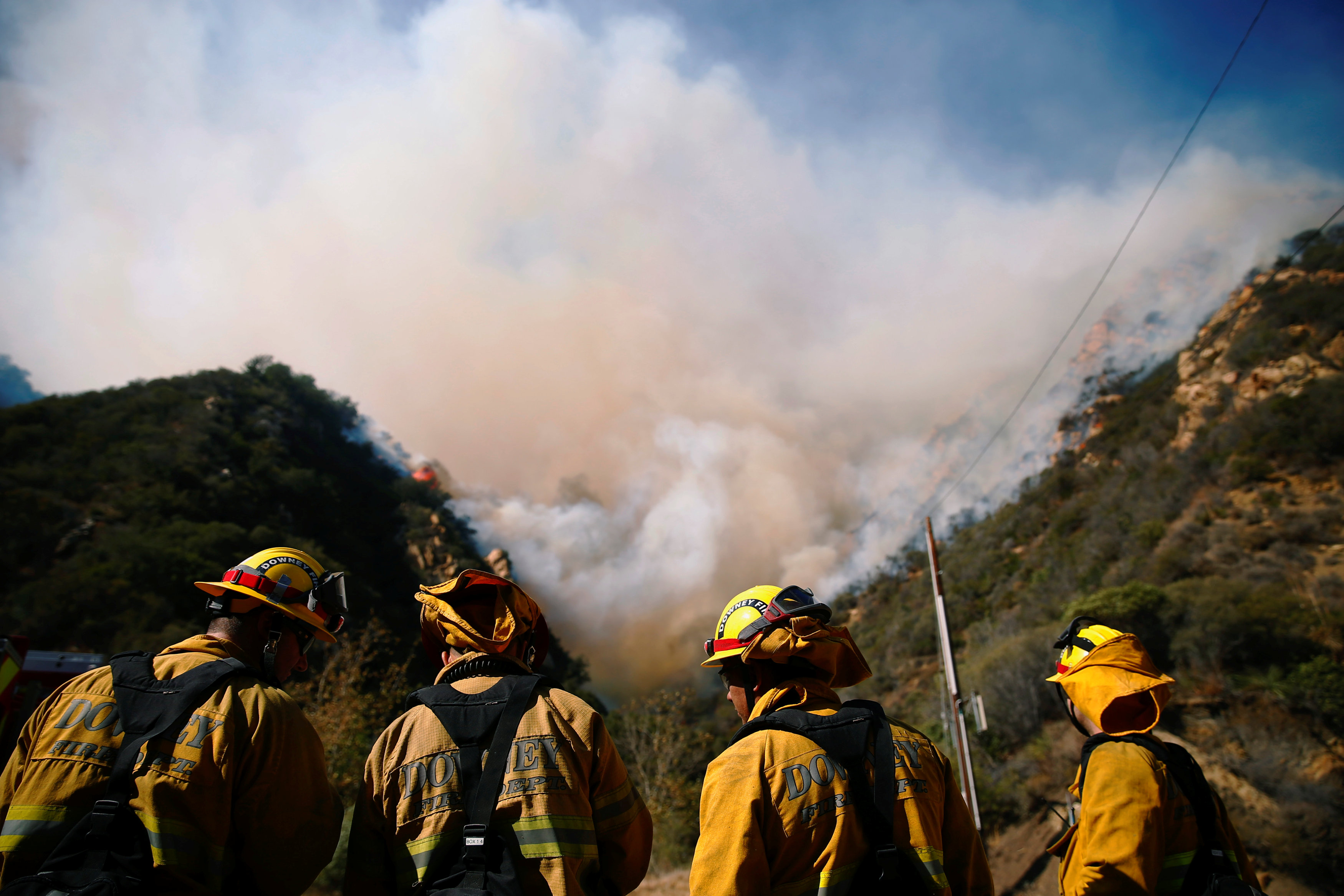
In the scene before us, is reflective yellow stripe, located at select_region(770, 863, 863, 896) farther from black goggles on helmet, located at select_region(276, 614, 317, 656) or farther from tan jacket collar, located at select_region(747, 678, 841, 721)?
black goggles on helmet, located at select_region(276, 614, 317, 656)

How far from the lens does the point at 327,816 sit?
9.25 ft

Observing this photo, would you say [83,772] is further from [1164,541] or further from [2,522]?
[2,522]

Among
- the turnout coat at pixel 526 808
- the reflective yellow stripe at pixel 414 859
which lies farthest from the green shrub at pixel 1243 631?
the reflective yellow stripe at pixel 414 859

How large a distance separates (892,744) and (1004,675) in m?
21.4

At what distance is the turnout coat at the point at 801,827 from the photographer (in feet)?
8.17

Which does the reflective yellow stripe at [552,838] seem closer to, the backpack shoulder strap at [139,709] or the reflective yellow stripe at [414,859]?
the reflective yellow stripe at [414,859]

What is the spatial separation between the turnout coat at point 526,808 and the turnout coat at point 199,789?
0.20 meters

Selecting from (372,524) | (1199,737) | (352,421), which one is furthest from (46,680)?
(352,421)

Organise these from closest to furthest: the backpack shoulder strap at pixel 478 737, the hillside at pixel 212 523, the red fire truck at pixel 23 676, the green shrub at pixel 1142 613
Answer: the backpack shoulder strap at pixel 478 737 < the red fire truck at pixel 23 676 < the green shrub at pixel 1142 613 < the hillside at pixel 212 523

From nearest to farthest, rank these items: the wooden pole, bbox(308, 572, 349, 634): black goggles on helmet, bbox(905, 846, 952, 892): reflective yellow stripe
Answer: bbox(905, 846, 952, 892): reflective yellow stripe → bbox(308, 572, 349, 634): black goggles on helmet → the wooden pole

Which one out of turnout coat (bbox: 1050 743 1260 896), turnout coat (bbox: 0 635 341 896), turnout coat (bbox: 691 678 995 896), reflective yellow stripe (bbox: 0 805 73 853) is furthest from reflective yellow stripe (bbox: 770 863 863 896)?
reflective yellow stripe (bbox: 0 805 73 853)

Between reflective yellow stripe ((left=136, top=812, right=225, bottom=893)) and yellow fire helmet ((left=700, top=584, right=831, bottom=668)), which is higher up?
yellow fire helmet ((left=700, top=584, right=831, bottom=668))

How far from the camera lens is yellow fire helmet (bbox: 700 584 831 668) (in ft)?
10.2

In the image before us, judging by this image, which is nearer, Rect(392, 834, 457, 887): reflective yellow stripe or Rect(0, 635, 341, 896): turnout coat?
Rect(0, 635, 341, 896): turnout coat
